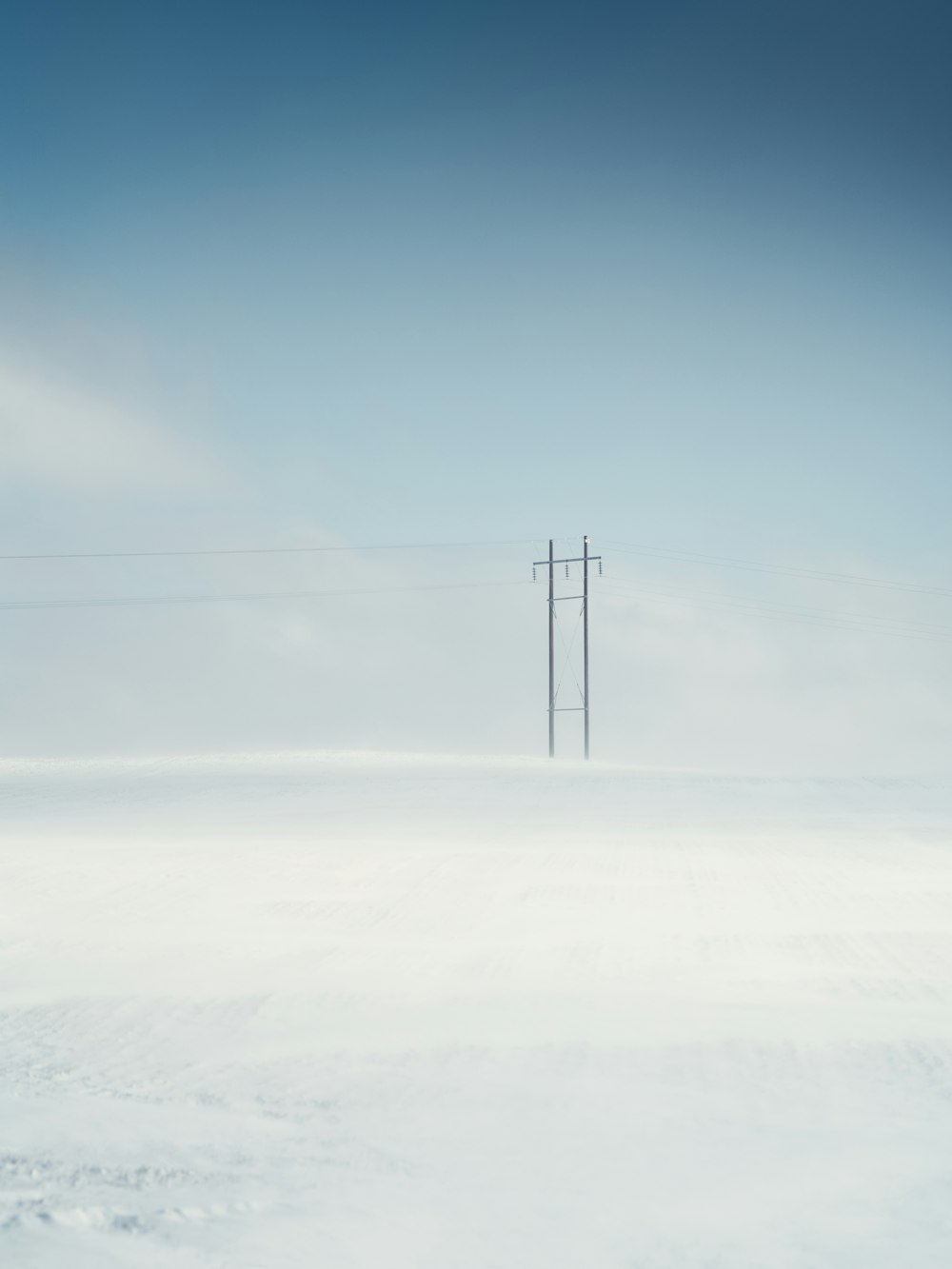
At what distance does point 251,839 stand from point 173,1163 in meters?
9.07

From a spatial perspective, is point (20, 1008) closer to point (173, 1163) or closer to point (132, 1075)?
point (132, 1075)

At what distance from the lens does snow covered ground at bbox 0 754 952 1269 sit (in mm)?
3656

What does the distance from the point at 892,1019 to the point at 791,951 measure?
5.18 ft

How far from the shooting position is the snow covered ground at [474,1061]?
3656 mm

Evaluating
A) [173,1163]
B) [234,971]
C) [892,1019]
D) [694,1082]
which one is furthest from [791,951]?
[173,1163]

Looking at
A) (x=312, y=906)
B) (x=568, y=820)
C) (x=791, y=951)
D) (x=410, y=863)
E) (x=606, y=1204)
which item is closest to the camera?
(x=606, y=1204)

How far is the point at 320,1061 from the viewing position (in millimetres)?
5281

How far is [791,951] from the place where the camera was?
24.4ft

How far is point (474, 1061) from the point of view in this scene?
5.30 metres

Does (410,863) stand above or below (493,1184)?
below

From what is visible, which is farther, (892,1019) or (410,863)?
(410,863)

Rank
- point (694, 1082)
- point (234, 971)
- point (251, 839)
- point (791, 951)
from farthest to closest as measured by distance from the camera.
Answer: point (251, 839) → point (791, 951) → point (234, 971) → point (694, 1082)

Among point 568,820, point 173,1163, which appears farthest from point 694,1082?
point 568,820

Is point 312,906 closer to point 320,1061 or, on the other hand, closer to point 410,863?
point 410,863
